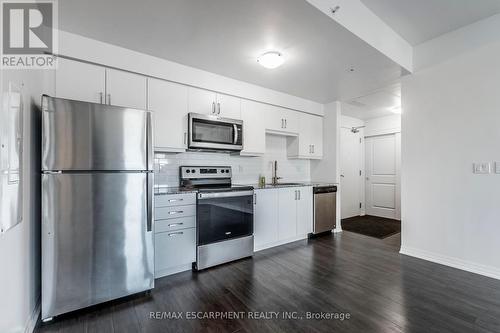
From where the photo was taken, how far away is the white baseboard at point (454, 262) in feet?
8.09

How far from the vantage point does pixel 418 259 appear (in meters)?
2.97

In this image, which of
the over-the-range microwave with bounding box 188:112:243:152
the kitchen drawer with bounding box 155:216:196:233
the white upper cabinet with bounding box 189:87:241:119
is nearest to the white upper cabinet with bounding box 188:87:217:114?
the white upper cabinet with bounding box 189:87:241:119

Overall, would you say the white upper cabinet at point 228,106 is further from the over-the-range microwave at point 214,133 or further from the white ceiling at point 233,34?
the white ceiling at point 233,34

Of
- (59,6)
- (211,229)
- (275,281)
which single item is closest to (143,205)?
(211,229)

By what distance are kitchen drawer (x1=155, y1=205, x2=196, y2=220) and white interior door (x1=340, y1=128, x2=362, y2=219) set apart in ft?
13.1

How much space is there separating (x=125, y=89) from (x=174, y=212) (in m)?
1.44

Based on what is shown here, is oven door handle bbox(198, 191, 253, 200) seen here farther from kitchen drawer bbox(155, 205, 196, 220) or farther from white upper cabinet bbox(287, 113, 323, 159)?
white upper cabinet bbox(287, 113, 323, 159)

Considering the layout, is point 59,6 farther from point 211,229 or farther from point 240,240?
point 240,240

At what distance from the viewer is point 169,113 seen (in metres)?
2.77

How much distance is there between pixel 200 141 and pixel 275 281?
73.2 inches

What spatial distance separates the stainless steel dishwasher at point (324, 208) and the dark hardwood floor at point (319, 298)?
3.01ft

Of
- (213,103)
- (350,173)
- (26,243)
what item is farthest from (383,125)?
(26,243)

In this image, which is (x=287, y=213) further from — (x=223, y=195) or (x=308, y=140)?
(x=308, y=140)

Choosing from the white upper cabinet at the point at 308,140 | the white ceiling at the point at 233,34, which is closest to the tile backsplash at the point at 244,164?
the white upper cabinet at the point at 308,140
